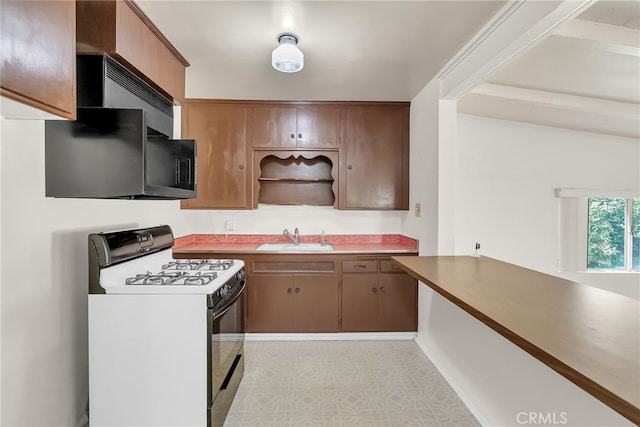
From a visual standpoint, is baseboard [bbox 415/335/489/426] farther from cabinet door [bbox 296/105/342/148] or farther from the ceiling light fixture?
the ceiling light fixture

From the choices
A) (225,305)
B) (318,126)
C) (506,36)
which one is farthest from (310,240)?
(506,36)

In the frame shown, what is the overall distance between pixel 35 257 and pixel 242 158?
196 centimetres

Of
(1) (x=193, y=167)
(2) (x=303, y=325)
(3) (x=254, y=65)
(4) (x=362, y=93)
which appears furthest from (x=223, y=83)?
(2) (x=303, y=325)

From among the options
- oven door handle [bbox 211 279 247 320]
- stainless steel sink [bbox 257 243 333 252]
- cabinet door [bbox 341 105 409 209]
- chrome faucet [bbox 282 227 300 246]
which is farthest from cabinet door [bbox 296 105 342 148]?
oven door handle [bbox 211 279 247 320]

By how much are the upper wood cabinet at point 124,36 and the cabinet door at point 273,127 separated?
125 cm

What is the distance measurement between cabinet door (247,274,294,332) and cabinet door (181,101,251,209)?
0.81 metres

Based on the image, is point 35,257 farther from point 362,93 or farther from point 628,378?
point 362,93

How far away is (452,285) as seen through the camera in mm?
1521

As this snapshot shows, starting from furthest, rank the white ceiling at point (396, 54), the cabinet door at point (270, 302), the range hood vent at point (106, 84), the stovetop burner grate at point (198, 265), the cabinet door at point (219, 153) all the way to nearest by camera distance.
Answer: the cabinet door at point (219, 153)
the cabinet door at point (270, 302)
the stovetop burner grate at point (198, 265)
the white ceiling at point (396, 54)
the range hood vent at point (106, 84)

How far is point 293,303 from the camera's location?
9.81 ft

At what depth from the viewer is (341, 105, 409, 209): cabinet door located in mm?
3238

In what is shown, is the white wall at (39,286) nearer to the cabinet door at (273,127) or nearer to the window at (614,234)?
the cabinet door at (273,127)

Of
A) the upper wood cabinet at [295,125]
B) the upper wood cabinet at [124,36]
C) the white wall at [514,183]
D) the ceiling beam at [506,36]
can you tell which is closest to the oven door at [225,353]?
the upper wood cabinet at [124,36]

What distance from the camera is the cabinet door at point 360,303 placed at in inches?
118
